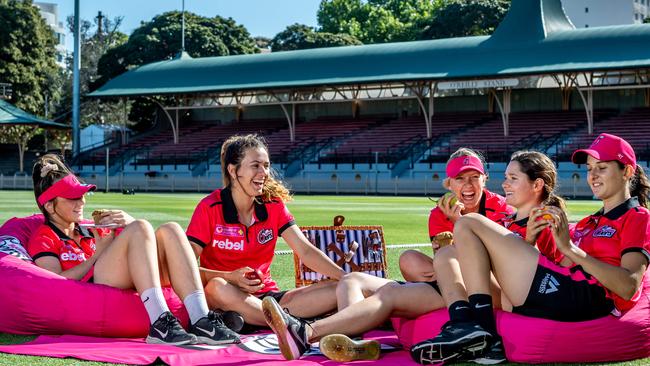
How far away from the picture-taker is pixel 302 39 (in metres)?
75.4

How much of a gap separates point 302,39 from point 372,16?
531 inches

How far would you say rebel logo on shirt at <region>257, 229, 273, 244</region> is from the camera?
696 cm

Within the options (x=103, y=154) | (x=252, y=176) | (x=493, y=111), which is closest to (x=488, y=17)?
(x=493, y=111)

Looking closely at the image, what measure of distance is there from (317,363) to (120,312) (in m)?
1.55

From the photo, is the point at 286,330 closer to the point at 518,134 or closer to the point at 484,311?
the point at 484,311

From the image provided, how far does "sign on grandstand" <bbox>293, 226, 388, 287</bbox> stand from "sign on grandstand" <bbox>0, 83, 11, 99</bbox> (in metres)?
54.4

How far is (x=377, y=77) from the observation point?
4600 cm

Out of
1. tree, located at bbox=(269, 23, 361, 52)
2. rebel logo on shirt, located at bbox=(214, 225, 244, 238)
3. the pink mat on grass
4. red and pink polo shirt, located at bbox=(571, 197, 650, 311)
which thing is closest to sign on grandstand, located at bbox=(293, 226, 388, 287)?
rebel logo on shirt, located at bbox=(214, 225, 244, 238)

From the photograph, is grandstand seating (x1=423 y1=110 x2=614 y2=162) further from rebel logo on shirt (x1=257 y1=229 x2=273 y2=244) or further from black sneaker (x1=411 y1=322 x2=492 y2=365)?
black sneaker (x1=411 y1=322 x2=492 y2=365)

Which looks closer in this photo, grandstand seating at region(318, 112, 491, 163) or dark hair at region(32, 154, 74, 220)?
dark hair at region(32, 154, 74, 220)

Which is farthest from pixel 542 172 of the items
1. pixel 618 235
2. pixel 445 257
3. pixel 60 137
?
pixel 60 137

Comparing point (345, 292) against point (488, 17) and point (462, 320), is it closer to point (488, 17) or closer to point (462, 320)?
point (462, 320)

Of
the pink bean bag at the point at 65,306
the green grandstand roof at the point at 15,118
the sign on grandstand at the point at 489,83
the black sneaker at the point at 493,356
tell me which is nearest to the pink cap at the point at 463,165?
the black sneaker at the point at 493,356

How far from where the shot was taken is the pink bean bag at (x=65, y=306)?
6.55 m
